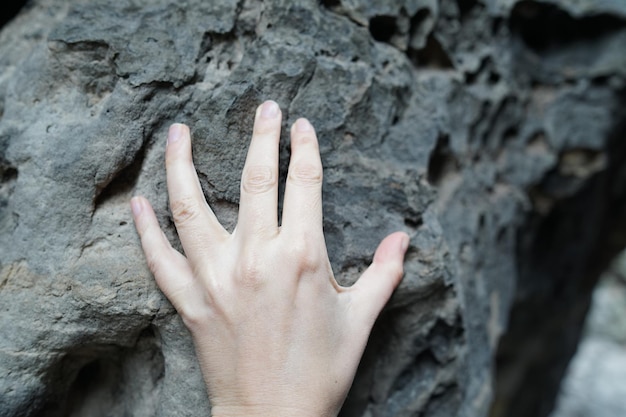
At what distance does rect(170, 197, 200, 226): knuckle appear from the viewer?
753 millimetres

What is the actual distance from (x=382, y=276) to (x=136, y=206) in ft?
1.25

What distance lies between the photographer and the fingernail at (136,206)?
0.79 metres

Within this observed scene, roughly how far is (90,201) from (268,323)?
1.04ft

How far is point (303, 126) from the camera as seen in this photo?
0.83 m

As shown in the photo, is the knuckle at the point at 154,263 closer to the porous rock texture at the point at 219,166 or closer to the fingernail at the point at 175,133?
the porous rock texture at the point at 219,166

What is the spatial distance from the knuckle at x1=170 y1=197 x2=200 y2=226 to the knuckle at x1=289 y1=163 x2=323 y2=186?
0.46ft

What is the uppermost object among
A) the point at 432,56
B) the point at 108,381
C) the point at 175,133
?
the point at 432,56

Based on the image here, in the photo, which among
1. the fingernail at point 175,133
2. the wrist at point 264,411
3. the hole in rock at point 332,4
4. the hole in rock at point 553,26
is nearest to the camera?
the wrist at point 264,411

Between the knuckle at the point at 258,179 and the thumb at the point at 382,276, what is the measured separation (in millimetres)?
206

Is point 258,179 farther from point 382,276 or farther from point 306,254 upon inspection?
point 382,276

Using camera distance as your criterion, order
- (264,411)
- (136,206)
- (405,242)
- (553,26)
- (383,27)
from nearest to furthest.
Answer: (264,411), (136,206), (405,242), (383,27), (553,26)

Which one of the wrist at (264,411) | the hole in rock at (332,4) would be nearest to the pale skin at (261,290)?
the wrist at (264,411)

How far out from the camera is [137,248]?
79 centimetres

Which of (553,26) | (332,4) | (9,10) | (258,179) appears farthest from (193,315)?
(553,26)
